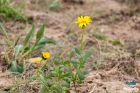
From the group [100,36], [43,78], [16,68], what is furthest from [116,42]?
[43,78]

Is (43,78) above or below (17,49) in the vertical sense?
below

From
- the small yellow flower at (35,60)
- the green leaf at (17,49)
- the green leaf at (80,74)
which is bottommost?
the green leaf at (80,74)

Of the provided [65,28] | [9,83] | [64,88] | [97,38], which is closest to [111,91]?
[64,88]

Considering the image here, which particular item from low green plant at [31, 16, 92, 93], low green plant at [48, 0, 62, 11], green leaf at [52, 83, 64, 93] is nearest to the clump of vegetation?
low green plant at [48, 0, 62, 11]

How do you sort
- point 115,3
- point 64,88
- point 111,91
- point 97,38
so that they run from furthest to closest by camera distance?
point 115,3 < point 97,38 < point 111,91 < point 64,88

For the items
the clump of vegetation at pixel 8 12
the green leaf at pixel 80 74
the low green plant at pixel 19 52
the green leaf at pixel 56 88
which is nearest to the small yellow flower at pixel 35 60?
the low green plant at pixel 19 52

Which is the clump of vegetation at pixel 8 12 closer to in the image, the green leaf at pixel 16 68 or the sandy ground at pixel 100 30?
the sandy ground at pixel 100 30

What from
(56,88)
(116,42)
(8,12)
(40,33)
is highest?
(8,12)

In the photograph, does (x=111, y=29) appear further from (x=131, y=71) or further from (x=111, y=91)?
(x=111, y=91)

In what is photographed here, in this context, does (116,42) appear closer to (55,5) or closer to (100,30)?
(100,30)
